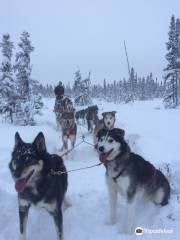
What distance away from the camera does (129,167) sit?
229 inches

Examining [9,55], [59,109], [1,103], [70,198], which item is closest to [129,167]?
[70,198]

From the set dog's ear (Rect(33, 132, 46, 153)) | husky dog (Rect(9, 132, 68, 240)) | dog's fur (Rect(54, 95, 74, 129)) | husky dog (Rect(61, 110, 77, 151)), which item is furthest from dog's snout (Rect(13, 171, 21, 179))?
dog's fur (Rect(54, 95, 74, 129))

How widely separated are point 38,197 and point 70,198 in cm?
186

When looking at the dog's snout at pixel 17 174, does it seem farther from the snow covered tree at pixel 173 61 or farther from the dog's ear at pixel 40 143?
the snow covered tree at pixel 173 61


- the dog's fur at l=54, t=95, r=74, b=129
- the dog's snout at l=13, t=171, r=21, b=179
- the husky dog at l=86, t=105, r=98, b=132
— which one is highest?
the dog's fur at l=54, t=95, r=74, b=129

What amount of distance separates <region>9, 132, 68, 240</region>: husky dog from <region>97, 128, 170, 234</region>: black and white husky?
2.71 ft

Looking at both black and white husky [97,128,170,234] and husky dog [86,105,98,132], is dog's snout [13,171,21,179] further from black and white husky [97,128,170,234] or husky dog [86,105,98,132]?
husky dog [86,105,98,132]

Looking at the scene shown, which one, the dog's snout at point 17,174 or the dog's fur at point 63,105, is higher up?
the dog's fur at point 63,105

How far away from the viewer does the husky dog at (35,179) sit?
5062 millimetres

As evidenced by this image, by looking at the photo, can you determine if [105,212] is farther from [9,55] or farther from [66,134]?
[9,55]

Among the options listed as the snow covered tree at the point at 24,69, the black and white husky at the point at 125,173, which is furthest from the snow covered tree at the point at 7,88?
the black and white husky at the point at 125,173

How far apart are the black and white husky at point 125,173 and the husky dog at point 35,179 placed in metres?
0.83

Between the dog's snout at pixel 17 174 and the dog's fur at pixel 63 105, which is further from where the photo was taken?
the dog's fur at pixel 63 105

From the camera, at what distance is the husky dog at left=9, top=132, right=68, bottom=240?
506cm
